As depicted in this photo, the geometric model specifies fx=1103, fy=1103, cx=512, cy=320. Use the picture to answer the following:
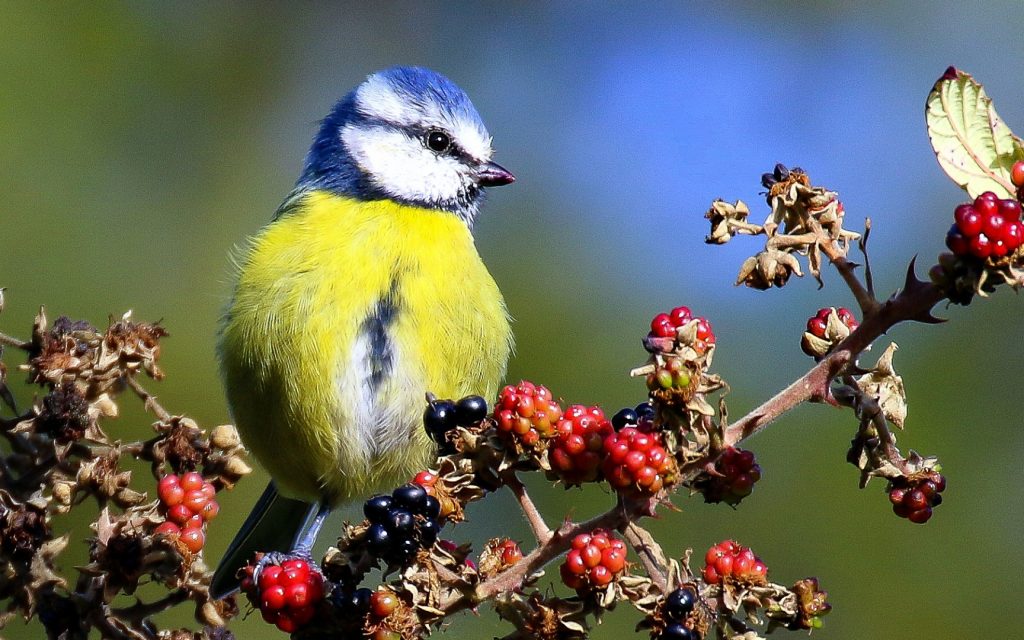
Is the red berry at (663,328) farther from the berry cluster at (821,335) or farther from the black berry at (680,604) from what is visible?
the black berry at (680,604)

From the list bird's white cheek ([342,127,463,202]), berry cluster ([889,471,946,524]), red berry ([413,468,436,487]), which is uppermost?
bird's white cheek ([342,127,463,202])

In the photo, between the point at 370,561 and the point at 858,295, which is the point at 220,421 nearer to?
the point at 370,561

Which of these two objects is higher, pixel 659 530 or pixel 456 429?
pixel 659 530

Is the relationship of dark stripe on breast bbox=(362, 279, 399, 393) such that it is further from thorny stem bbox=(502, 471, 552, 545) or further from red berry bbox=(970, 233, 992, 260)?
red berry bbox=(970, 233, 992, 260)

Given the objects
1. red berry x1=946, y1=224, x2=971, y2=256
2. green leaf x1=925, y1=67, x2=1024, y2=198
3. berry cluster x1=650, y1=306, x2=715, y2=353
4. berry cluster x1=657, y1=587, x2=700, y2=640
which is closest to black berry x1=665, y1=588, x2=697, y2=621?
berry cluster x1=657, y1=587, x2=700, y2=640

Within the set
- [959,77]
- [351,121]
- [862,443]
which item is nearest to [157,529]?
[862,443]

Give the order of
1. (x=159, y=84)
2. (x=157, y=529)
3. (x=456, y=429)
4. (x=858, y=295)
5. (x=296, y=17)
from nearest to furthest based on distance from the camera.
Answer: (x=858, y=295) → (x=456, y=429) → (x=157, y=529) → (x=159, y=84) → (x=296, y=17)

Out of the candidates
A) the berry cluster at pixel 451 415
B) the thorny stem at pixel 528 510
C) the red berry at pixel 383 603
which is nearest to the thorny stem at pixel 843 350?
the thorny stem at pixel 528 510

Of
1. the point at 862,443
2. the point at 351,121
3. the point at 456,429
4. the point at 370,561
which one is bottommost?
the point at 370,561
